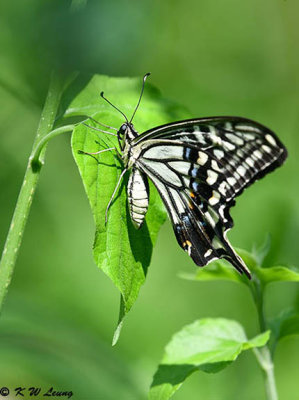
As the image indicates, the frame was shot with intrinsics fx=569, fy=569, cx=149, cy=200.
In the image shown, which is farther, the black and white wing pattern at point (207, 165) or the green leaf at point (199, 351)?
the black and white wing pattern at point (207, 165)

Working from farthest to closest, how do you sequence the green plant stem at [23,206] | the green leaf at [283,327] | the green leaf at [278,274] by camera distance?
the green leaf at [283,327] → the green leaf at [278,274] → the green plant stem at [23,206]

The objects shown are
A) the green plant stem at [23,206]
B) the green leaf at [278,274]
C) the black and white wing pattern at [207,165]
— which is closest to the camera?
the green plant stem at [23,206]

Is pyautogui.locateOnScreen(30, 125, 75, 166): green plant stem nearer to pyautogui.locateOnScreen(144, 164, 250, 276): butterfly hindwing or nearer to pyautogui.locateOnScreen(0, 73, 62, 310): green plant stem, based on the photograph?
pyautogui.locateOnScreen(0, 73, 62, 310): green plant stem

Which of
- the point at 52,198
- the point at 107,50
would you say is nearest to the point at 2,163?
the point at 52,198

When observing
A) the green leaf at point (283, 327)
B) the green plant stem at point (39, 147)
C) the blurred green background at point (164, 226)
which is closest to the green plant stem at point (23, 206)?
the green plant stem at point (39, 147)

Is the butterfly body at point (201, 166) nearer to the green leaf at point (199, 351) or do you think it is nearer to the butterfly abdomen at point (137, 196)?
the butterfly abdomen at point (137, 196)
